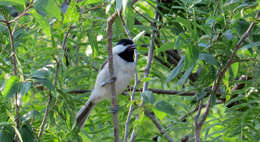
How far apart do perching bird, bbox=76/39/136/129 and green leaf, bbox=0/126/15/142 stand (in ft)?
3.63

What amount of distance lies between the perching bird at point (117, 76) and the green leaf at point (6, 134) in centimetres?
111

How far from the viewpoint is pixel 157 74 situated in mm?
2750

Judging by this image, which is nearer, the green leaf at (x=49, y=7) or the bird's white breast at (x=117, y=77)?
the green leaf at (x=49, y=7)

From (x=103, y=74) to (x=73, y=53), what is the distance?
13.3 inches

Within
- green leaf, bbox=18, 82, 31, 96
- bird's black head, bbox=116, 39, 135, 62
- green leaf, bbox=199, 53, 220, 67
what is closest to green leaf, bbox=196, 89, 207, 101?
green leaf, bbox=199, 53, 220, 67

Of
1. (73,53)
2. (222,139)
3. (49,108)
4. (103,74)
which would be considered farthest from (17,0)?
(222,139)

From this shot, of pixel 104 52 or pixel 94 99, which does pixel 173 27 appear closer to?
pixel 104 52

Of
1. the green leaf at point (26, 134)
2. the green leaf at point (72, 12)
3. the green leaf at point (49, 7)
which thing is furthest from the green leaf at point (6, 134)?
the green leaf at point (49, 7)

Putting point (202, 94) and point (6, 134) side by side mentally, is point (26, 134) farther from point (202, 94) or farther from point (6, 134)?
point (202, 94)

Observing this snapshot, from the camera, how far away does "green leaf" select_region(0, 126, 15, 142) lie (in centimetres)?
182

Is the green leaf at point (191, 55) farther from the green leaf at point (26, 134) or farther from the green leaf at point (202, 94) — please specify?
the green leaf at point (26, 134)

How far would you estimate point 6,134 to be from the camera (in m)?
1.84

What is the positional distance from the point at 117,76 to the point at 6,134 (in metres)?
1.39

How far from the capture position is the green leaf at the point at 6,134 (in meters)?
1.82
